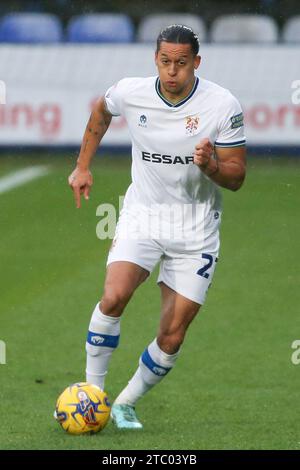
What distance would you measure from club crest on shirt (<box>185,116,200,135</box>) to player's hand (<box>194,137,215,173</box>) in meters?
0.47

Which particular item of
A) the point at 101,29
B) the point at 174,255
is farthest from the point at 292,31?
the point at 174,255

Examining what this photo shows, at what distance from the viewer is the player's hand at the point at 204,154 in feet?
22.0

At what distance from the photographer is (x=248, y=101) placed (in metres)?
16.6

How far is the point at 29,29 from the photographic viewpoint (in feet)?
58.3

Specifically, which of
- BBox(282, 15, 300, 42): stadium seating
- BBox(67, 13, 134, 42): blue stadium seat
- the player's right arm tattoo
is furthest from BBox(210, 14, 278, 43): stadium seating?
the player's right arm tattoo

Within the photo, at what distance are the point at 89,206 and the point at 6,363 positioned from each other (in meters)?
5.95

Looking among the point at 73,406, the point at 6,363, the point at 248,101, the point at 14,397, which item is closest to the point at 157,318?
the point at 6,363

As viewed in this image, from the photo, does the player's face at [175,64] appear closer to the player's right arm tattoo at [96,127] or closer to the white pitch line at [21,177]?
the player's right arm tattoo at [96,127]

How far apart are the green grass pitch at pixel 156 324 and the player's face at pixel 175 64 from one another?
6.41 ft
